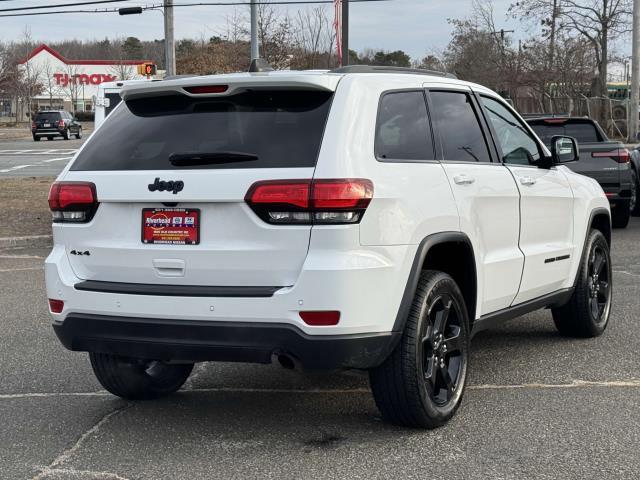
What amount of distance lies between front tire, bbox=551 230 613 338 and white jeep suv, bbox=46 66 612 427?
5.35 ft

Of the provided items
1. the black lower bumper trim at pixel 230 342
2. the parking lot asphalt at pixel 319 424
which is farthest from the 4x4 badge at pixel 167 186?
the parking lot asphalt at pixel 319 424

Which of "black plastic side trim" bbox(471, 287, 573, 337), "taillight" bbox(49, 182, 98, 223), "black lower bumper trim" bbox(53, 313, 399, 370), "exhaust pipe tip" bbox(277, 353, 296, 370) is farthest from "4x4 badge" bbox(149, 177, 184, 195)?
"black plastic side trim" bbox(471, 287, 573, 337)

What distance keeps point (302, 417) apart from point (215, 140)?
159 centimetres

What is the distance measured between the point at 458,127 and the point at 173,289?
6.47 feet

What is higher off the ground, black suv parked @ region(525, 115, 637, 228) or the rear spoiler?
the rear spoiler

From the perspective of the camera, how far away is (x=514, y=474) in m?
3.97

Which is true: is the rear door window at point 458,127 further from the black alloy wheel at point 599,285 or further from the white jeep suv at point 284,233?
the black alloy wheel at point 599,285

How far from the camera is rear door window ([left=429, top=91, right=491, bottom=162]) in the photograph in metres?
5.00

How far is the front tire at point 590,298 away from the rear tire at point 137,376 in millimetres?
2808

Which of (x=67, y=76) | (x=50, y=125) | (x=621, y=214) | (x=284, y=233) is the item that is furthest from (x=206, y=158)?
(x=67, y=76)

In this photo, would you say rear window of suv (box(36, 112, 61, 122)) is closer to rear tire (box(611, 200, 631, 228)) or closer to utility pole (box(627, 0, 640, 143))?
utility pole (box(627, 0, 640, 143))

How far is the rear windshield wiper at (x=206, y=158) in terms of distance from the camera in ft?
13.7

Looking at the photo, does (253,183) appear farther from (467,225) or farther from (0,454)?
(0,454)

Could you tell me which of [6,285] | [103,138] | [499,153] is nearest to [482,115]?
[499,153]
